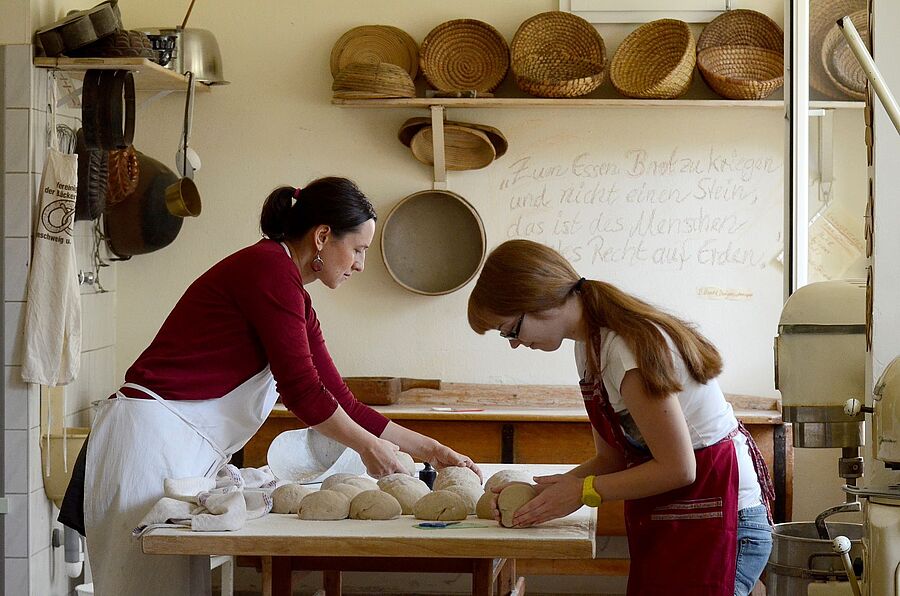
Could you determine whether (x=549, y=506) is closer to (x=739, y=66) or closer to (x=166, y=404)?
(x=166, y=404)

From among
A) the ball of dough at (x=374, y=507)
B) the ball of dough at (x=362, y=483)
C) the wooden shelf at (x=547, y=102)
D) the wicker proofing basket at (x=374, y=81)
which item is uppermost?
the wicker proofing basket at (x=374, y=81)

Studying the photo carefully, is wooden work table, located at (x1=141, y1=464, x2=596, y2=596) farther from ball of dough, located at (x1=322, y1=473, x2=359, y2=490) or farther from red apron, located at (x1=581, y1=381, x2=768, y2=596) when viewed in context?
ball of dough, located at (x1=322, y1=473, x2=359, y2=490)

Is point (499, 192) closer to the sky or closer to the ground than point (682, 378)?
closer to the sky

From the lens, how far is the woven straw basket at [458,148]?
3883mm

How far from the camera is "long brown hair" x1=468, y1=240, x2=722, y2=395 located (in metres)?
1.84

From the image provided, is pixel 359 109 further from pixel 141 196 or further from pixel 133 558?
pixel 133 558

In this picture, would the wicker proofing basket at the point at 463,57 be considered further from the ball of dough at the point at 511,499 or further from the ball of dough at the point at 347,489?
the ball of dough at the point at 511,499

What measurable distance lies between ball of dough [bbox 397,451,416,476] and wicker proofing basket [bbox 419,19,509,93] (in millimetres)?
1840

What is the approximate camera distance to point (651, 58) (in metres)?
3.88

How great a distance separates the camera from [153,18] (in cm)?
404

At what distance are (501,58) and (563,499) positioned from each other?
2383 mm

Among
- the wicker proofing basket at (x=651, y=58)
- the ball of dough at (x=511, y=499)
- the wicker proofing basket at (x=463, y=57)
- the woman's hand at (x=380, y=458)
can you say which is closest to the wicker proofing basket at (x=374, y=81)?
the wicker proofing basket at (x=463, y=57)

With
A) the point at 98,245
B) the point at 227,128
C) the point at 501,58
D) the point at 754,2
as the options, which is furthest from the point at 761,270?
the point at 98,245

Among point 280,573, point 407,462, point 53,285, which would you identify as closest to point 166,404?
point 280,573
